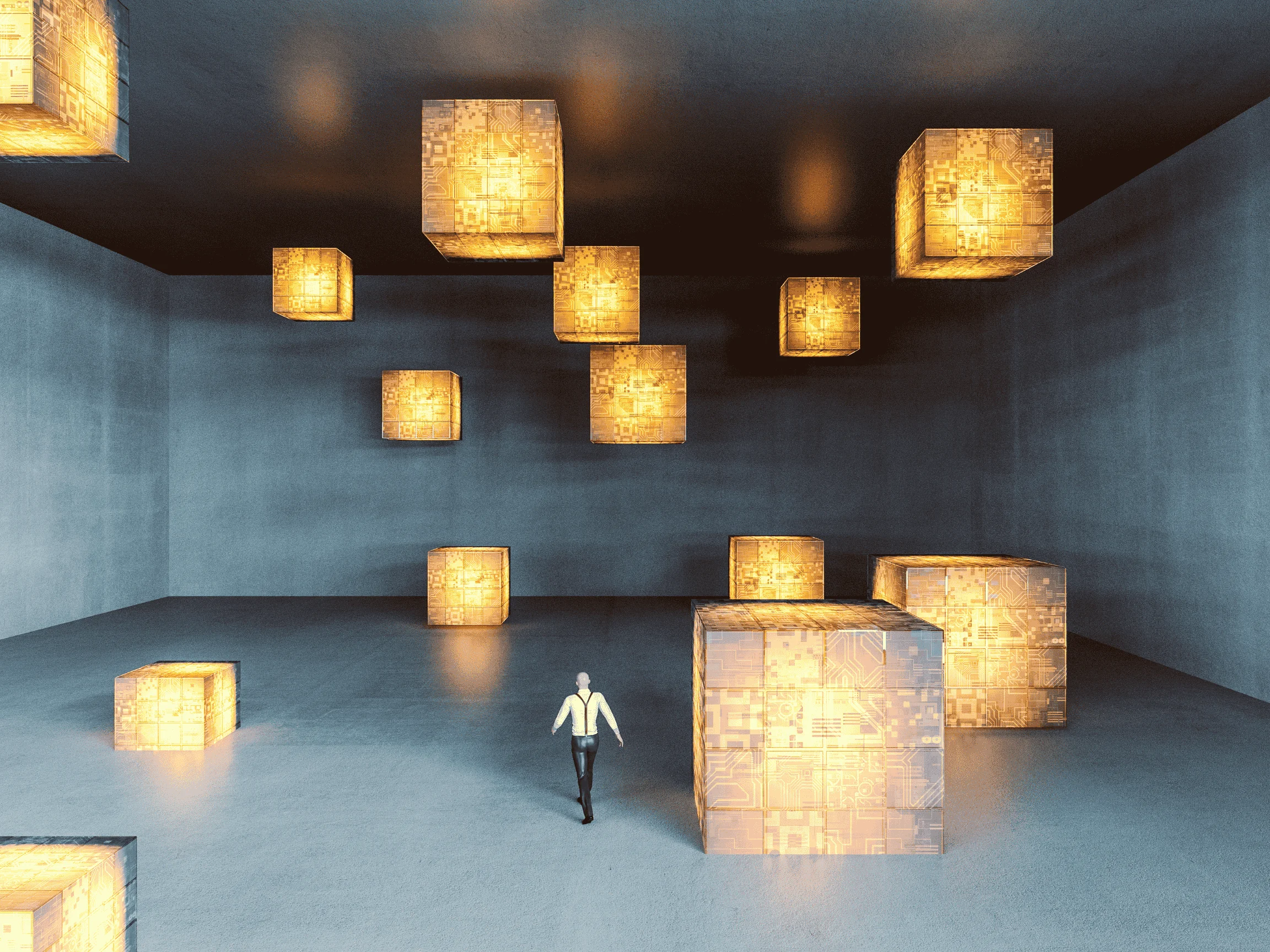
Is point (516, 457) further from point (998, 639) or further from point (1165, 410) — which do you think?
point (1165, 410)

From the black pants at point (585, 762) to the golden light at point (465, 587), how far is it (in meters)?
6.37

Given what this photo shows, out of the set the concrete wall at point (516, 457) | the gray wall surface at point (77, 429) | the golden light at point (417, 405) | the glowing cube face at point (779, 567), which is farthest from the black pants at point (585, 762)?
the gray wall surface at point (77, 429)

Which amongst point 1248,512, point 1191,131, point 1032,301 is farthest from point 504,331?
point 1248,512

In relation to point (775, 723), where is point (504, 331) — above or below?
above

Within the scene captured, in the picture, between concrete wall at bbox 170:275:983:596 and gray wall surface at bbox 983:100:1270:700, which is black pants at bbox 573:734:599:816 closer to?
gray wall surface at bbox 983:100:1270:700

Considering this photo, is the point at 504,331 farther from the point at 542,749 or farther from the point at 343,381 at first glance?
the point at 542,749

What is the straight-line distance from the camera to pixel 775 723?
4.25m

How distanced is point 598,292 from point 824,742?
6094 millimetres

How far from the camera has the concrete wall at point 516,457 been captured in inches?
525

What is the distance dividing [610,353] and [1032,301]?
22.6 ft

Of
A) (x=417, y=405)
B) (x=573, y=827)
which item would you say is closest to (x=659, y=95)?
(x=573, y=827)

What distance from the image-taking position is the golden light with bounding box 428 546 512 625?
1077 cm

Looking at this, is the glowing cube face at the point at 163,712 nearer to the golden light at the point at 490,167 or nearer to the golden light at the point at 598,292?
the golden light at the point at 490,167

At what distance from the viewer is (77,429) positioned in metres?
11.0
